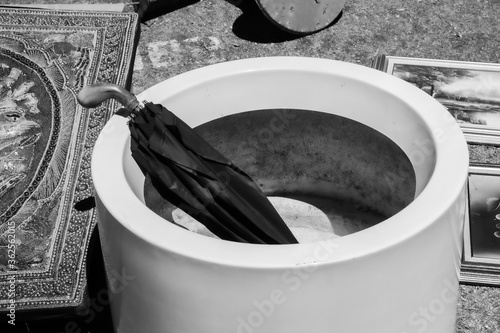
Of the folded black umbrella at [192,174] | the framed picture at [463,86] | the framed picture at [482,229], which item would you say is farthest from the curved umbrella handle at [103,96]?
the framed picture at [463,86]

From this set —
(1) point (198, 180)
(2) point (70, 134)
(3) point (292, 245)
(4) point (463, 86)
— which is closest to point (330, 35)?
(4) point (463, 86)

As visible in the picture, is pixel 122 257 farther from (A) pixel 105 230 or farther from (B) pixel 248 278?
(B) pixel 248 278

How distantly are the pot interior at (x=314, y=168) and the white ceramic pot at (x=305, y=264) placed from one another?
128mm

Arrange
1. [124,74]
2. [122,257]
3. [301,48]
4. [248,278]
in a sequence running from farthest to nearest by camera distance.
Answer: [301,48]
[124,74]
[122,257]
[248,278]

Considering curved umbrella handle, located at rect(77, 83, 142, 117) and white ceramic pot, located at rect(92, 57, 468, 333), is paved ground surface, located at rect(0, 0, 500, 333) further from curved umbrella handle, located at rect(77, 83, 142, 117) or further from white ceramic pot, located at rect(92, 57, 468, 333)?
white ceramic pot, located at rect(92, 57, 468, 333)

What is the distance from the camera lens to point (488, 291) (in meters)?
2.59

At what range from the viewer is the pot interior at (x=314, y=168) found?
Result: 211 centimetres

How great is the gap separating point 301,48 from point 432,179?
80.6 inches

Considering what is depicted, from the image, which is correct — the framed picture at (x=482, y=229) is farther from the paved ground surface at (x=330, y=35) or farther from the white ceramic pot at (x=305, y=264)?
the paved ground surface at (x=330, y=35)

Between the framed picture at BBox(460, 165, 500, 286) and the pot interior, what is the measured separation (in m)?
0.59

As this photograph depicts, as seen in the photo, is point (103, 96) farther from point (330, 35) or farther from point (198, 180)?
point (330, 35)

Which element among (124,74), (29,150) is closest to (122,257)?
(29,150)

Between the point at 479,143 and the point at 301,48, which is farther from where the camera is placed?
the point at 301,48

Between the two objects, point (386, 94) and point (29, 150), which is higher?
point (386, 94)
